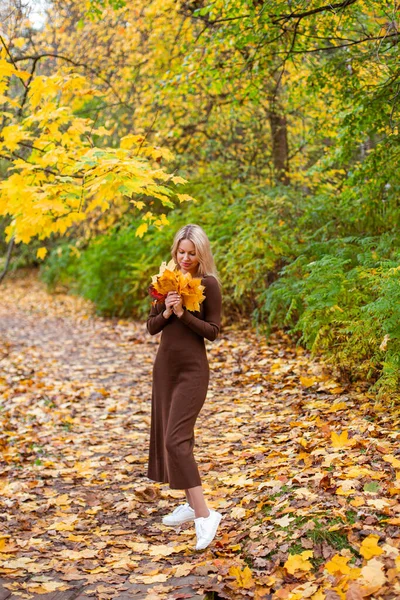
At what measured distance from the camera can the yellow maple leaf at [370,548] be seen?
3.31 m

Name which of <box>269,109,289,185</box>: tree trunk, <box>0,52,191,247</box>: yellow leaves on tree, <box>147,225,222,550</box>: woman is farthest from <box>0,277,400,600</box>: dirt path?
<box>269,109,289,185</box>: tree trunk

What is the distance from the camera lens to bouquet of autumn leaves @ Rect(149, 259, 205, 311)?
3.95 meters

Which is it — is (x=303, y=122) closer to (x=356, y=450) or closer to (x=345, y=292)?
(x=345, y=292)

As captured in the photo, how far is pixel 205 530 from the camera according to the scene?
4.00 metres

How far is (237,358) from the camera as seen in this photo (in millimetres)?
8812

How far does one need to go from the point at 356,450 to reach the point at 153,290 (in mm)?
1925

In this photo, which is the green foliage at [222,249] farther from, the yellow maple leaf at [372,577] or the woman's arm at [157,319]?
the yellow maple leaf at [372,577]

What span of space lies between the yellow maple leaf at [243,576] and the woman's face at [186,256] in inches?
70.8

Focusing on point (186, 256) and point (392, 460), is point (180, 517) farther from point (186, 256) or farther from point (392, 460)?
point (186, 256)

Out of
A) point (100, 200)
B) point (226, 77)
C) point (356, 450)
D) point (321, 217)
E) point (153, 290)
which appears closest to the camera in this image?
point (153, 290)

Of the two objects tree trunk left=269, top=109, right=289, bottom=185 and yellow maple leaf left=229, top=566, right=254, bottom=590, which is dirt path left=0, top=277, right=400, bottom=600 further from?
tree trunk left=269, top=109, right=289, bottom=185

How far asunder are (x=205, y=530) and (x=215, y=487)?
1.03 m

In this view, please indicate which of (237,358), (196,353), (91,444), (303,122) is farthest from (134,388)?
(303,122)

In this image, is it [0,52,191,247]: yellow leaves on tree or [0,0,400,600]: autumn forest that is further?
[0,52,191,247]: yellow leaves on tree
